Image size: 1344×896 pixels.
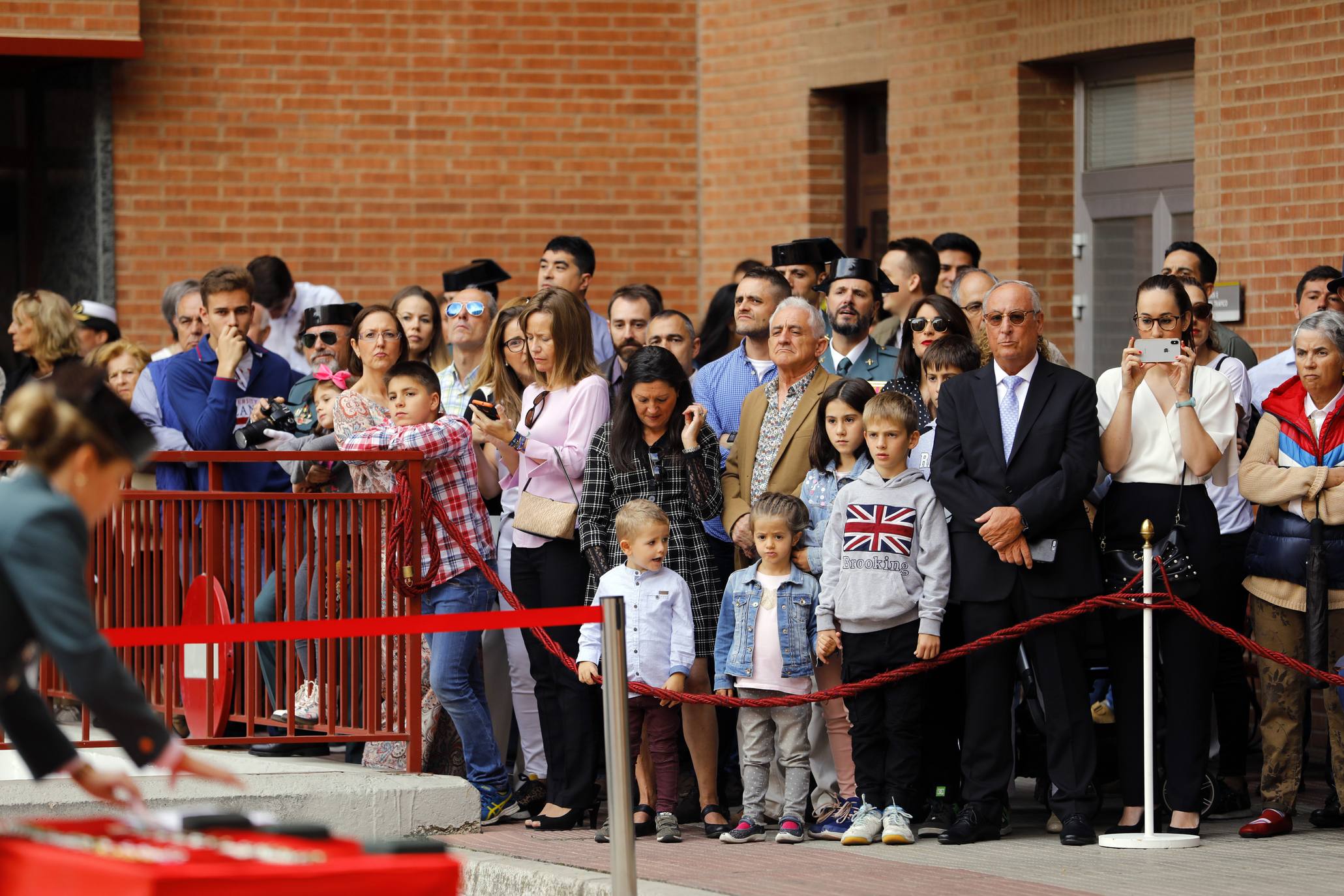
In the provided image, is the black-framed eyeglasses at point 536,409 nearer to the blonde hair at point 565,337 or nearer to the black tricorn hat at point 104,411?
the blonde hair at point 565,337

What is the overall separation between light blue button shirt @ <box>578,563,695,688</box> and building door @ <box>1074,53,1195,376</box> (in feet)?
16.1

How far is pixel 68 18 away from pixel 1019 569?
27.7 ft

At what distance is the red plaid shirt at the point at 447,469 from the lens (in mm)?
8453

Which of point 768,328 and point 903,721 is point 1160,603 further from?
point 768,328

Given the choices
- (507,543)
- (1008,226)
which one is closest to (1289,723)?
(507,543)

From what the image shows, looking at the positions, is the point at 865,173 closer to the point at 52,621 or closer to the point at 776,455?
the point at 776,455

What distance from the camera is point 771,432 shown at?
28.2ft

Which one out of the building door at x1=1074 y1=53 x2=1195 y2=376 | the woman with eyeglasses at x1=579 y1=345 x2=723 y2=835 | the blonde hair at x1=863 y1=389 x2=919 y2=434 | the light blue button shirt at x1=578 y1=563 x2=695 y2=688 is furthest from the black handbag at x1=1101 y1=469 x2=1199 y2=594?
the building door at x1=1074 y1=53 x2=1195 y2=376

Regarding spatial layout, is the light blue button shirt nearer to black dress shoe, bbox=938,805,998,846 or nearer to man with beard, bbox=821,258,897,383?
black dress shoe, bbox=938,805,998,846

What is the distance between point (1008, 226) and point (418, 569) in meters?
5.42

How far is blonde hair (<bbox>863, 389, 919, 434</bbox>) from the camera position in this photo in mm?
7914

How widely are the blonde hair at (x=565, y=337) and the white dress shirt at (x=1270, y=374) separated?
128 inches

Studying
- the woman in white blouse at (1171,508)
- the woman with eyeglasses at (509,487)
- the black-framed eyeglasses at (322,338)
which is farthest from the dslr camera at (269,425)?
the woman in white blouse at (1171,508)

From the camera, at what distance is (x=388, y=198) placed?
1424cm
